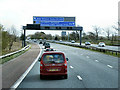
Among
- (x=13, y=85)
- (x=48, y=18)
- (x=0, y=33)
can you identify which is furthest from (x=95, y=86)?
(x=48, y=18)

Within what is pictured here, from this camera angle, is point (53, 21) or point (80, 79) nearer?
point (80, 79)

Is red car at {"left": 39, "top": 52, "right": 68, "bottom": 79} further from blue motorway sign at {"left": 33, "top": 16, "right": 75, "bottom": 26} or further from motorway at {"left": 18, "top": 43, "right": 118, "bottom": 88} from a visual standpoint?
blue motorway sign at {"left": 33, "top": 16, "right": 75, "bottom": 26}

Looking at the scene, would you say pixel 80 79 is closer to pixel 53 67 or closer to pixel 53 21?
pixel 53 67

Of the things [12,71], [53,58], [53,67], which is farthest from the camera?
[12,71]

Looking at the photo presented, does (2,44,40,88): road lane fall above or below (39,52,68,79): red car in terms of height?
below

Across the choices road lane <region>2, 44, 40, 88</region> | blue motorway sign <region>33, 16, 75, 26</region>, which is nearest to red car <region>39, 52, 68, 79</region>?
road lane <region>2, 44, 40, 88</region>

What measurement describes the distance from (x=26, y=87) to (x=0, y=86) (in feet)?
4.15

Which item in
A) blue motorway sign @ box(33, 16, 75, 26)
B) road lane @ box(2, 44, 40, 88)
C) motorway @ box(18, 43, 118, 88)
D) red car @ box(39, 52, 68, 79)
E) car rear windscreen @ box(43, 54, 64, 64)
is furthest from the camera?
blue motorway sign @ box(33, 16, 75, 26)

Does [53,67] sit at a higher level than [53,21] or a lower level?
lower

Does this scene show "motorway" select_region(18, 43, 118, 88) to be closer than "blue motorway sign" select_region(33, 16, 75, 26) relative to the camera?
Yes

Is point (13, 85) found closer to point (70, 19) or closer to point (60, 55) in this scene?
point (60, 55)

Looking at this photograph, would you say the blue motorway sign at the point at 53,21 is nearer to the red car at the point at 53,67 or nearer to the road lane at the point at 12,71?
the road lane at the point at 12,71

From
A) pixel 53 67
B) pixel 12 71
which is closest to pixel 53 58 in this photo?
pixel 53 67

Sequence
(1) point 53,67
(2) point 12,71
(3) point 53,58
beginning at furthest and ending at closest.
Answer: (2) point 12,71
(3) point 53,58
(1) point 53,67
